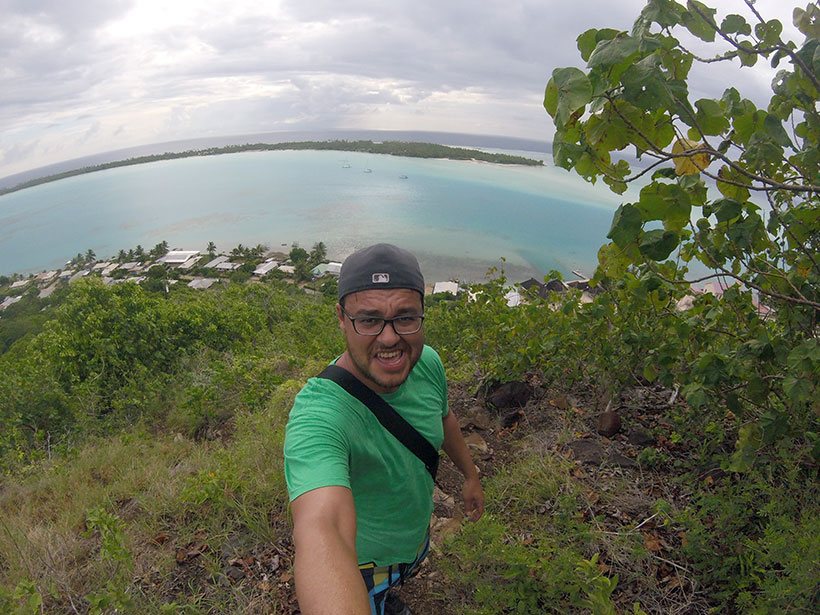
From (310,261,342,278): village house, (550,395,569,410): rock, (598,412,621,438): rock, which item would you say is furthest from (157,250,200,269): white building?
(598,412,621,438): rock

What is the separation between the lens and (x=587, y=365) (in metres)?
3.84

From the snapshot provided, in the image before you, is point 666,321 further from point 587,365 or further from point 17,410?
point 17,410

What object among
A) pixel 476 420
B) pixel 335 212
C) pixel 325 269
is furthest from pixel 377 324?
pixel 335 212

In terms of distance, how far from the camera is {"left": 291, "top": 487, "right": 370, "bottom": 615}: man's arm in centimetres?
115

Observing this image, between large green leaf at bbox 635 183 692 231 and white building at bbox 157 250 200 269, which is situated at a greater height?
large green leaf at bbox 635 183 692 231

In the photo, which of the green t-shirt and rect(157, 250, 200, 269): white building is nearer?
the green t-shirt

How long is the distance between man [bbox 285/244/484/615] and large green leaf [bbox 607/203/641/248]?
69cm

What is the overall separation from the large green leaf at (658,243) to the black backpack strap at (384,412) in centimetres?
102

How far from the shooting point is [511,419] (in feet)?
13.2

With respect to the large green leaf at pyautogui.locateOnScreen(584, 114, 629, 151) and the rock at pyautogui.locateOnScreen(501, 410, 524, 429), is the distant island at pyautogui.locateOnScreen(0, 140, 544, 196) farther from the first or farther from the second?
the large green leaf at pyautogui.locateOnScreen(584, 114, 629, 151)

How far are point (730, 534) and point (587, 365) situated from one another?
182 centimetres

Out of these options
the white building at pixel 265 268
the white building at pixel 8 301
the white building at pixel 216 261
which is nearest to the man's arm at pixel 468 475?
the white building at pixel 265 268

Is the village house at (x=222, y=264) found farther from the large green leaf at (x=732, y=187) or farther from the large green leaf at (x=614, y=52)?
the large green leaf at (x=614, y=52)

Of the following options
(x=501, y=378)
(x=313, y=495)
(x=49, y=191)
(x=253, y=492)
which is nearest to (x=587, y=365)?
(x=501, y=378)
